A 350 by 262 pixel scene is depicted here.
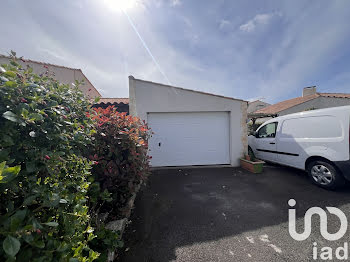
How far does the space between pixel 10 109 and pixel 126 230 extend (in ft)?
7.48

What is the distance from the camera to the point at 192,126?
17.6 ft

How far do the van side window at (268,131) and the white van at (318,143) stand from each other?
0.08 m

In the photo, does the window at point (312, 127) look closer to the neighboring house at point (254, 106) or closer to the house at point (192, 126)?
the house at point (192, 126)

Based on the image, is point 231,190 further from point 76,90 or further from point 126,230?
point 76,90

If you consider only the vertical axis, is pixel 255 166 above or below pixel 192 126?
below

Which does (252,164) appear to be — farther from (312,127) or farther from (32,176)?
(32,176)

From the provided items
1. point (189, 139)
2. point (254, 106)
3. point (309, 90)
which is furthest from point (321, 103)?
point (189, 139)

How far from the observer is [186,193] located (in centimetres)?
337

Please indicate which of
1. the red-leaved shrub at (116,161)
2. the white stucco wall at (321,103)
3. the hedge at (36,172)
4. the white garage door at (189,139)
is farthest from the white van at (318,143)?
the white stucco wall at (321,103)

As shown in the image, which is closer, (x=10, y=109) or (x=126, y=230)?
(x=10, y=109)

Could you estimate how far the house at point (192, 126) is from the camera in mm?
5152

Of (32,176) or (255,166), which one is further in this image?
(255,166)

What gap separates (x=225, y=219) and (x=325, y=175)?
2.93 meters

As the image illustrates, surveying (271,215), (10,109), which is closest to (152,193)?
(271,215)
